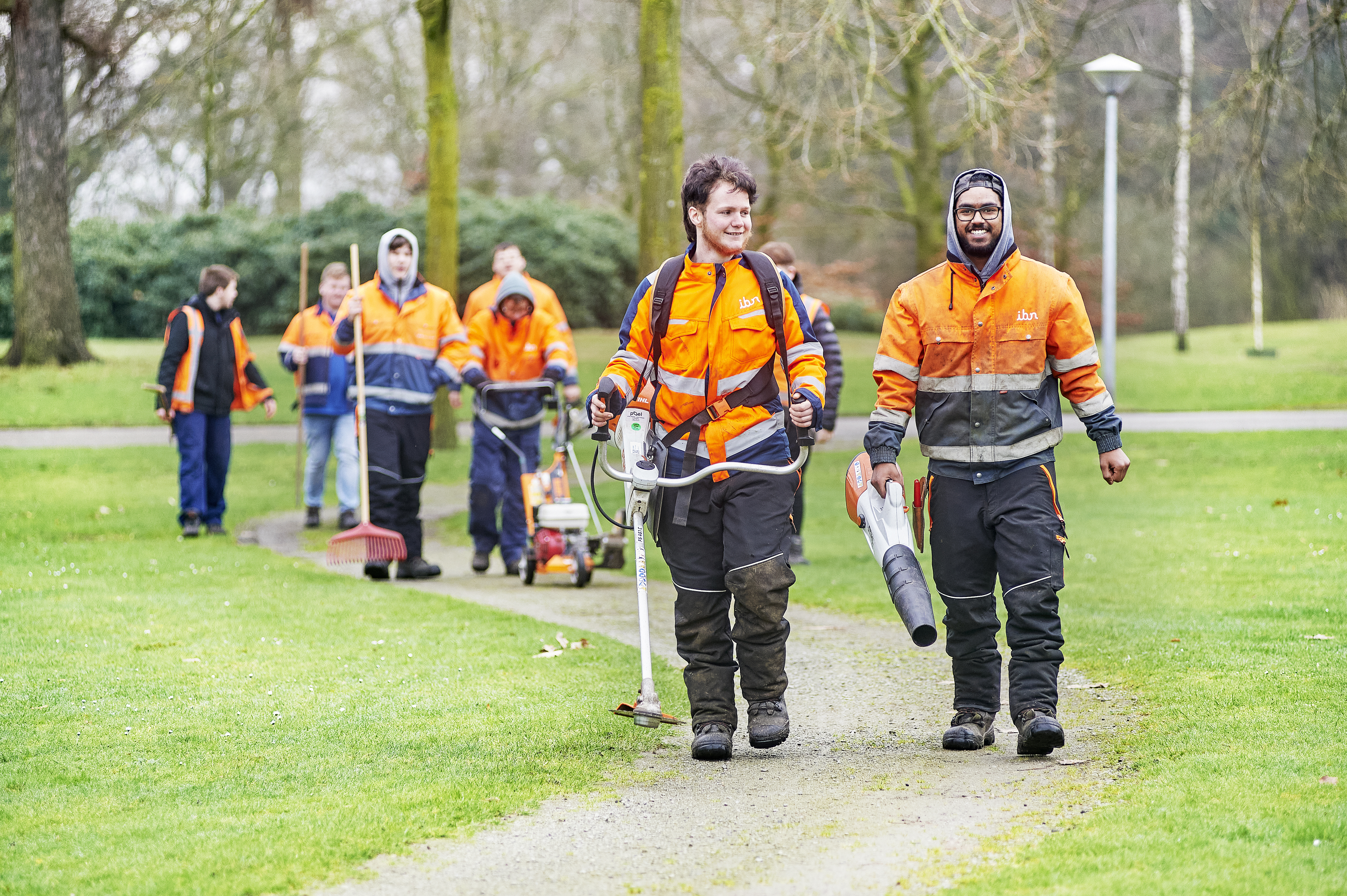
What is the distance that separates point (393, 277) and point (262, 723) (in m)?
4.79

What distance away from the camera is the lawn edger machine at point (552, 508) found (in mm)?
9938

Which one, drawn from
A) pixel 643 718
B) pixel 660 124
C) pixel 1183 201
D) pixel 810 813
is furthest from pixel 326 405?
pixel 1183 201

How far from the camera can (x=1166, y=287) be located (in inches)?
1689

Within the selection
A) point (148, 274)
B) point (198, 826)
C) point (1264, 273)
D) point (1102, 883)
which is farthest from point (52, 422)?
point (1264, 273)

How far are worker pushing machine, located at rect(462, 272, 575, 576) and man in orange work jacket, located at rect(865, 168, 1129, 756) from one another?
4956 millimetres

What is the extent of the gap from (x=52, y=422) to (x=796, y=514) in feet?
45.6

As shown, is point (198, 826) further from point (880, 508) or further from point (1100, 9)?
point (1100, 9)

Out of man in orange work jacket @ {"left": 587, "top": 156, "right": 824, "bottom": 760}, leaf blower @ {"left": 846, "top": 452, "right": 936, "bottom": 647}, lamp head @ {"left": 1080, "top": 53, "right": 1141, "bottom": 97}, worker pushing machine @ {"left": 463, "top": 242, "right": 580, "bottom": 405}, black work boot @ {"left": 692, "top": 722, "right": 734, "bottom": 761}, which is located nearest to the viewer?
leaf blower @ {"left": 846, "top": 452, "right": 936, "bottom": 647}

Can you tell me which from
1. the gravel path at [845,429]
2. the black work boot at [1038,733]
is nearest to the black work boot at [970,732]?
the black work boot at [1038,733]

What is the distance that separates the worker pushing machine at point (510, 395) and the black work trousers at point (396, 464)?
45cm

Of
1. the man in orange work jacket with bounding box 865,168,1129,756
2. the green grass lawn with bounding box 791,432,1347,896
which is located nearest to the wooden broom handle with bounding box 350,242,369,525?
the green grass lawn with bounding box 791,432,1347,896

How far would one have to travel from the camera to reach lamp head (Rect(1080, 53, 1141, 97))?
1692cm

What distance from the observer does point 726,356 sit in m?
5.54

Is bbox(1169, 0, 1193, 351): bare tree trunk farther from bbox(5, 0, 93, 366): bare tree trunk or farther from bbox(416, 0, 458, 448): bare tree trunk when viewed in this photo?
bbox(5, 0, 93, 366): bare tree trunk
